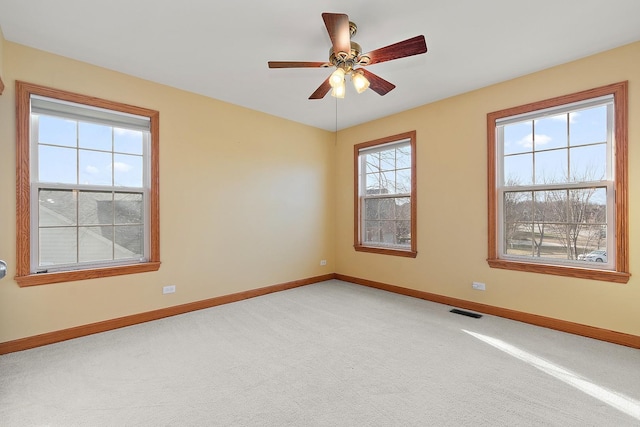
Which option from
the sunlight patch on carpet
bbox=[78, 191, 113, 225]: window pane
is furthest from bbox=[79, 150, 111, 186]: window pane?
the sunlight patch on carpet

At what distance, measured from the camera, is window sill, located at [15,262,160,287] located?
257 cm

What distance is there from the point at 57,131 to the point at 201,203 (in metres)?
1.49

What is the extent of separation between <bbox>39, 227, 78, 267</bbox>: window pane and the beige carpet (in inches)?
30.6

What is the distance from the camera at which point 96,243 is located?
3.00 meters

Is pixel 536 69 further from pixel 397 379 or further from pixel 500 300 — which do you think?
pixel 397 379

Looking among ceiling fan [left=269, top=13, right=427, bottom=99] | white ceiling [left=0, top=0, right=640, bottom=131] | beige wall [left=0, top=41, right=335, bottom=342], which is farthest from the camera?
beige wall [left=0, top=41, right=335, bottom=342]

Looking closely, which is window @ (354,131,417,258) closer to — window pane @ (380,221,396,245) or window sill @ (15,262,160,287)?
window pane @ (380,221,396,245)

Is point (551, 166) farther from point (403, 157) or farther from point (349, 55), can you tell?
point (349, 55)


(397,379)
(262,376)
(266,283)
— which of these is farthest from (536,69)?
(266,283)

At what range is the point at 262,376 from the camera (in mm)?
2143

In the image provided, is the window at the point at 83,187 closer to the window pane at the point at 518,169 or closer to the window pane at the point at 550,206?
the window pane at the point at 518,169

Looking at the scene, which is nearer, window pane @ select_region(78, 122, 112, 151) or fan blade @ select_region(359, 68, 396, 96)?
fan blade @ select_region(359, 68, 396, 96)

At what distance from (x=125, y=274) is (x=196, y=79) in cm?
223

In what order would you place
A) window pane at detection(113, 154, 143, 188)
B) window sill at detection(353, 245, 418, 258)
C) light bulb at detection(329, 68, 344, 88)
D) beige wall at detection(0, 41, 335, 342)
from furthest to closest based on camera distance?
window sill at detection(353, 245, 418, 258)
window pane at detection(113, 154, 143, 188)
beige wall at detection(0, 41, 335, 342)
light bulb at detection(329, 68, 344, 88)
